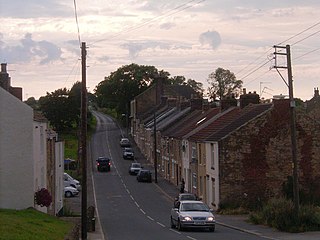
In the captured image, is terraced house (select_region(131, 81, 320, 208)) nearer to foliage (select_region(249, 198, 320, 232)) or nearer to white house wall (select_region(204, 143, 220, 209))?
white house wall (select_region(204, 143, 220, 209))

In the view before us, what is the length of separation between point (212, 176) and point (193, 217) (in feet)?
55.1

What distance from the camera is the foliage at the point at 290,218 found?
1302 inches

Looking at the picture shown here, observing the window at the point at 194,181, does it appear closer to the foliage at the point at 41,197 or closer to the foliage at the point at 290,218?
the foliage at the point at 290,218

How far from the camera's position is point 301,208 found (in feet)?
112

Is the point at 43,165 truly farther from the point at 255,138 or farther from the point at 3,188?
the point at 255,138

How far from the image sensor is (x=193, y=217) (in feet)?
111

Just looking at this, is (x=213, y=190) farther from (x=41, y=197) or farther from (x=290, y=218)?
(x=41, y=197)

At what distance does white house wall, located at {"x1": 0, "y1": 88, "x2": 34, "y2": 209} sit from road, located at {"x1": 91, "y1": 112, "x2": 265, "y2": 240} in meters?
4.76

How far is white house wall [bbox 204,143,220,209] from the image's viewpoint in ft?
160

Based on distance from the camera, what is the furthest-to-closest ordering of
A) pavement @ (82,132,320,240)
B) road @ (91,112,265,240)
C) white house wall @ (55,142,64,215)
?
1. white house wall @ (55,142,64,215)
2. road @ (91,112,265,240)
3. pavement @ (82,132,320,240)

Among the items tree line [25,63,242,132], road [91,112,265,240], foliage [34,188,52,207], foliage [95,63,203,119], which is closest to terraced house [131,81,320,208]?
road [91,112,265,240]

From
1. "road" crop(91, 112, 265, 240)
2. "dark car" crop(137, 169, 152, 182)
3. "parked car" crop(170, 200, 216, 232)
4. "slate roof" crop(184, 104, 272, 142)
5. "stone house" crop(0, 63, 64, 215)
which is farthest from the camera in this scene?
"dark car" crop(137, 169, 152, 182)

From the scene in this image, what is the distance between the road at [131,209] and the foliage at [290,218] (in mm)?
2140

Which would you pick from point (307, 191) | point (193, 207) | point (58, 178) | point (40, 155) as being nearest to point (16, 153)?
point (40, 155)
